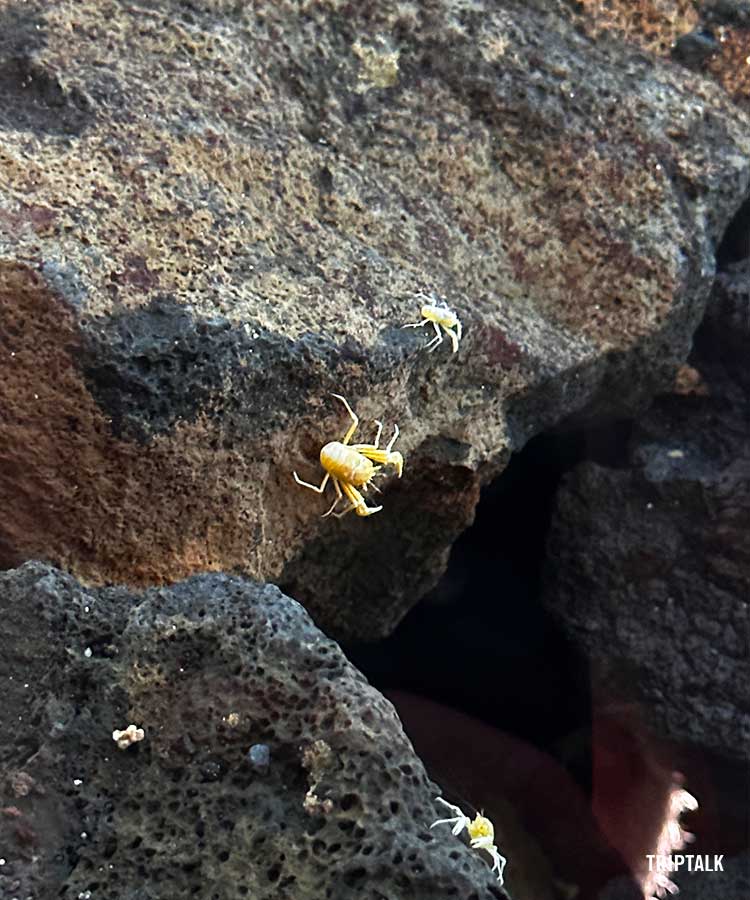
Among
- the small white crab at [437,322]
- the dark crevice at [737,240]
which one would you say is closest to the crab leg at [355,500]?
the small white crab at [437,322]

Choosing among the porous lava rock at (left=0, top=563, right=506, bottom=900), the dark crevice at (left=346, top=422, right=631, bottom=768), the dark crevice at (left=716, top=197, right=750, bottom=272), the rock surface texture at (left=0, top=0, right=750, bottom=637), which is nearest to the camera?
the porous lava rock at (left=0, top=563, right=506, bottom=900)

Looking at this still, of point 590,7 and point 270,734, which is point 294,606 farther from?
point 590,7

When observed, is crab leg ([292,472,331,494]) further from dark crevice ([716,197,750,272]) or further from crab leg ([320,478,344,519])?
dark crevice ([716,197,750,272])

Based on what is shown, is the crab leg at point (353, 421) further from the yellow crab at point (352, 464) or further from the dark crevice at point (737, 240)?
the dark crevice at point (737, 240)

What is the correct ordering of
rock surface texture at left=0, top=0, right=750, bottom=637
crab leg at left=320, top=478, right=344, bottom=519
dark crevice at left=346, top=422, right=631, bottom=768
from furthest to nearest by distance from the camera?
dark crevice at left=346, top=422, right=631, bottom=768 → crab leg at left=320, top=478, right=344, bottom=519 → rock surface texture at left=0, top=0, right=750, bottom=637

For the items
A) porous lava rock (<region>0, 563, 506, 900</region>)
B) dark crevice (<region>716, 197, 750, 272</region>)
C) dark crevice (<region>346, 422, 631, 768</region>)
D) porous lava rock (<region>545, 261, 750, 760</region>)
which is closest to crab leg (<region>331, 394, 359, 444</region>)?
porous lava rock (<region>0, 563, 506, 900</region>)
